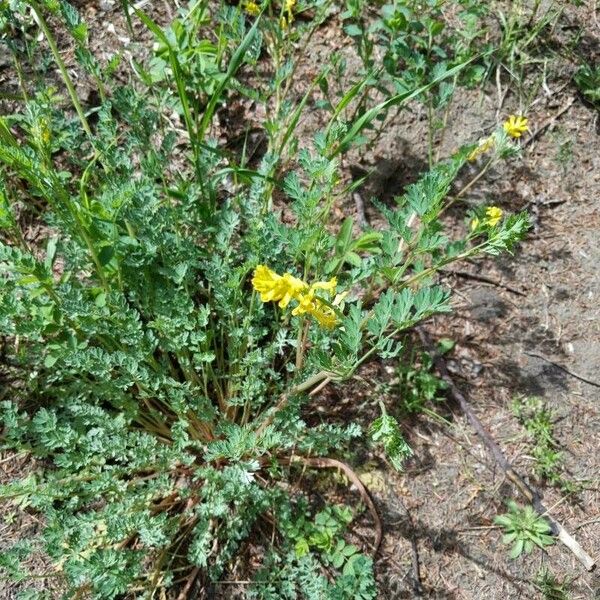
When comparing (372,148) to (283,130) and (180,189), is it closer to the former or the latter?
(283,130)

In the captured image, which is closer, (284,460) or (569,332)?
(284,460)

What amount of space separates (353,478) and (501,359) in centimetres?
81

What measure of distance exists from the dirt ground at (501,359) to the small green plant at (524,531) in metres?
0.03

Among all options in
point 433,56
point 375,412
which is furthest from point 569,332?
point 433,56

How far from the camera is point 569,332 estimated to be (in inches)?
109

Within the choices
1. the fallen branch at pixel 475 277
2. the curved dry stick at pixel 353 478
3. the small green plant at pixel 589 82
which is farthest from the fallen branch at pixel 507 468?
the small green plant at pixel 589 82

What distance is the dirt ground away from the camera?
2420mm

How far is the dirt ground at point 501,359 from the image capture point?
7.94 ft

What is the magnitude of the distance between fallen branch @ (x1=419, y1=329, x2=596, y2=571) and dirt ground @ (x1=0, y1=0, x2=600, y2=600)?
28 millimetres

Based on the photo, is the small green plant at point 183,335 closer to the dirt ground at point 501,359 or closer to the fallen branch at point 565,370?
the dirt ground at point 501,359

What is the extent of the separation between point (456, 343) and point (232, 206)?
42.1 inches

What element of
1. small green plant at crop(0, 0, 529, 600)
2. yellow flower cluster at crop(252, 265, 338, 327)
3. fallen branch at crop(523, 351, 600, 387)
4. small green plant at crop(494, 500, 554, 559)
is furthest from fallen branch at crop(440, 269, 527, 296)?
yellow flower cluster at crop(252, 265, 338, 327)

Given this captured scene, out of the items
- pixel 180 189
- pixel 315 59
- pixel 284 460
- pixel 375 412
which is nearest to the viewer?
pixel 180 189

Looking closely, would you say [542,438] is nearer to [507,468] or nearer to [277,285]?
[507,468]
